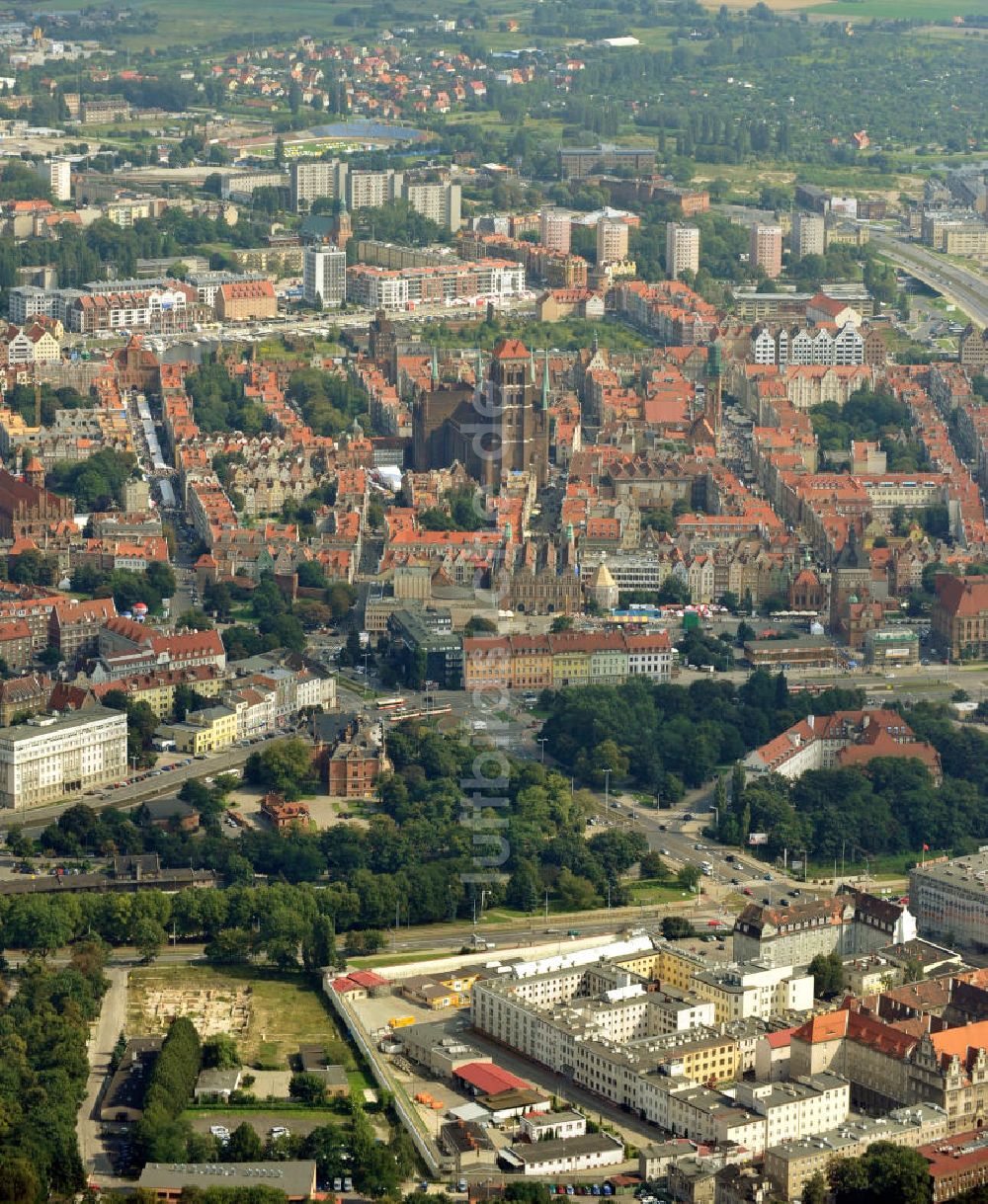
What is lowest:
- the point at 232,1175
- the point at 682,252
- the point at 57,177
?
the point at 682,252

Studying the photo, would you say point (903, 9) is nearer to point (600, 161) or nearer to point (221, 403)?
point (600, 161)

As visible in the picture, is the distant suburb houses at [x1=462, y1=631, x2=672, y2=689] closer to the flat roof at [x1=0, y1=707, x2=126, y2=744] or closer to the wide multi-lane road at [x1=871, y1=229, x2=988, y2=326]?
the flat roof at [x1=0, y1=707, x2=126, y2=744]

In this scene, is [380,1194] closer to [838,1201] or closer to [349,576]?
[838,1201]

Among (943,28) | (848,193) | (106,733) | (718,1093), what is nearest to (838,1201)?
(718,1093)

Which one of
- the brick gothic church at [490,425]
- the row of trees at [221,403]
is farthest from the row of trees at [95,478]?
the brick gothic church at [490,425]

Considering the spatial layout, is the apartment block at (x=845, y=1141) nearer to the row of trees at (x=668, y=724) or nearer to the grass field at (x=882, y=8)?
the row of trees at (x=668, y=724)

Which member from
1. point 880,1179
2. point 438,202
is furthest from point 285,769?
point 438,202

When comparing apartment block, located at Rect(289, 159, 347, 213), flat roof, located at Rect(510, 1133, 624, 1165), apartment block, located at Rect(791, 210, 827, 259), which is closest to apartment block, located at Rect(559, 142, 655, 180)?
apartment block, located at Rect(289, 159, 347, 213)
